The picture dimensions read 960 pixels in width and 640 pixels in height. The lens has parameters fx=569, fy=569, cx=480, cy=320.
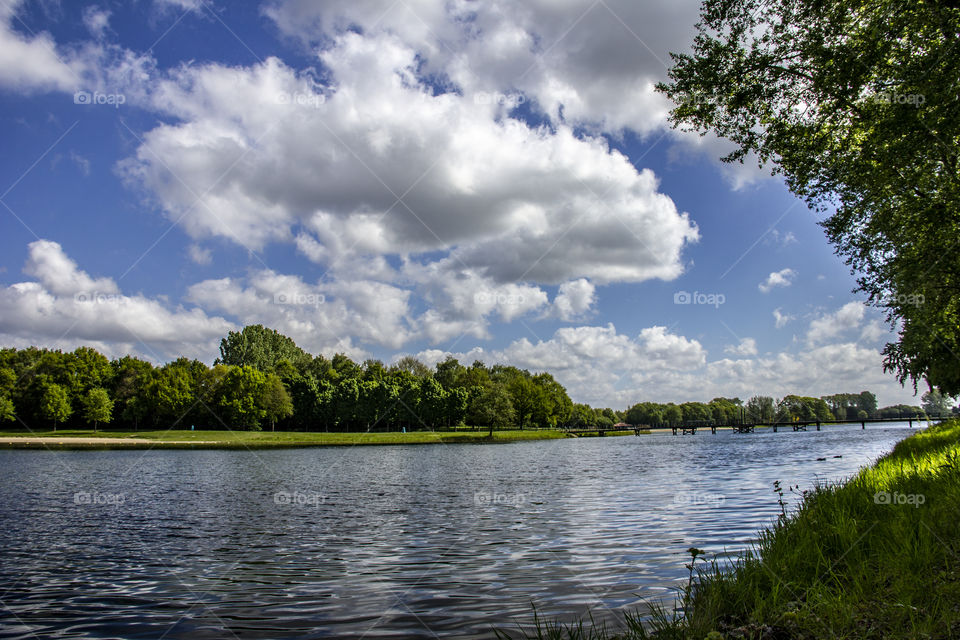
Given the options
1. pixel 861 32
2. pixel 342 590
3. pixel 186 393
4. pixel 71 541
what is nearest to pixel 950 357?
pixel 861 32

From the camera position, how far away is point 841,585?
321 inches

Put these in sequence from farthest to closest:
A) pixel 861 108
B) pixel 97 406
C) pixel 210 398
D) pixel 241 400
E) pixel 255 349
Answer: pixel 255 349
pixel 210 398
pixel 241 400
pixel 97 406
pixel 861 108

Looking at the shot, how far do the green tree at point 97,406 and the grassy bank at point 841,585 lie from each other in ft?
414

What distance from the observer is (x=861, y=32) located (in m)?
14.0

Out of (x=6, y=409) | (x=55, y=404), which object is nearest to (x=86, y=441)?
(x=55, y=404)

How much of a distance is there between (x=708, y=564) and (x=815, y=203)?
12.4 metres

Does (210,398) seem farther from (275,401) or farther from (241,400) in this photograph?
(275,401)

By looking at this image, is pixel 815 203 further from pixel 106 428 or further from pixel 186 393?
pixel 106 428

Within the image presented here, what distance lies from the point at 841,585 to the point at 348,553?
11651 mm

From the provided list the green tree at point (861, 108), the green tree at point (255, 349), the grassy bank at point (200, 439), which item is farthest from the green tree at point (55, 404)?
the green tree at point (861, 108)

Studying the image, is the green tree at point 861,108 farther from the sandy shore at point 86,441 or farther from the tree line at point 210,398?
the tree line at point 210,398

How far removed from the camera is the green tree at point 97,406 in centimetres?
11000

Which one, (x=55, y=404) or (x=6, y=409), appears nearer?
→ (x=6, y=409)

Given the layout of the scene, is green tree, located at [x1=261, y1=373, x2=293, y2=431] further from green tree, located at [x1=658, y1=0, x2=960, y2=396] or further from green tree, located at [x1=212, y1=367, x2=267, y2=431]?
green tree, located at [x1=658, y1=0, x2=960, y2=396]
